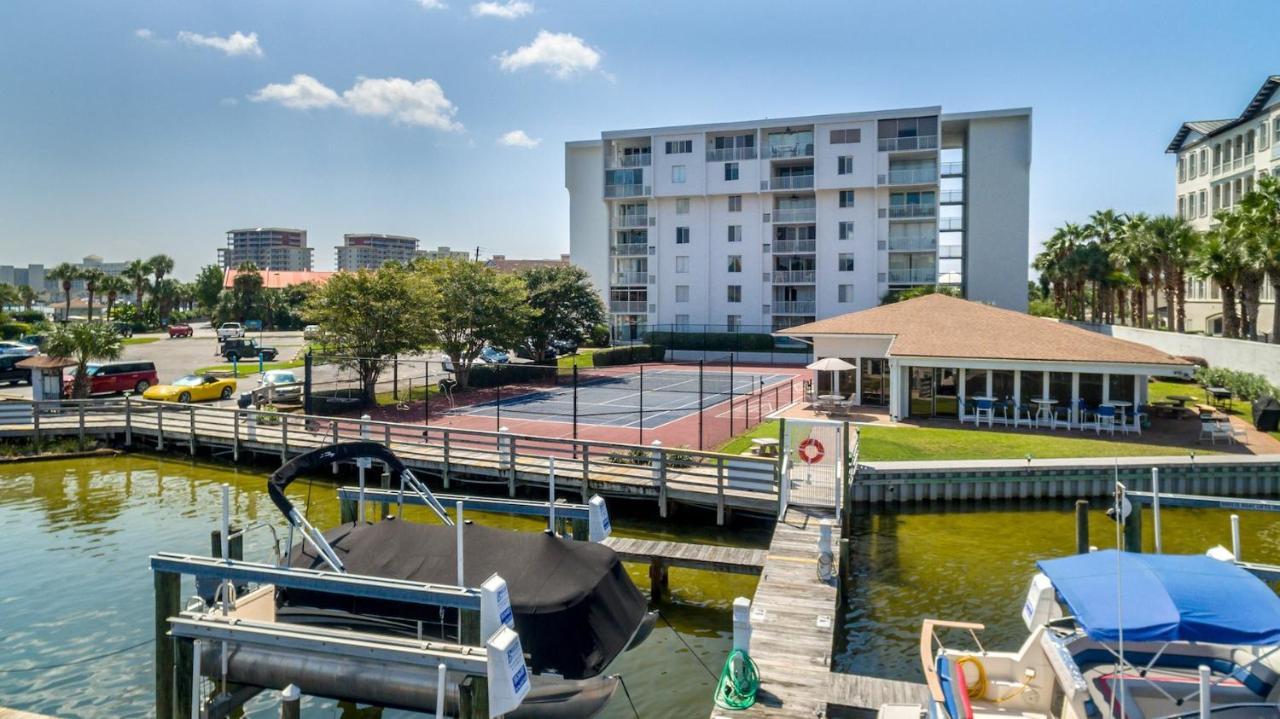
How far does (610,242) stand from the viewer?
234 feet

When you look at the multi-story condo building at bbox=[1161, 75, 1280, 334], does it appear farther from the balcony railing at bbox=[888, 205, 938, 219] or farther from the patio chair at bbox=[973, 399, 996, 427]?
the patio chair at bbox=[973, 399, 996, 427]

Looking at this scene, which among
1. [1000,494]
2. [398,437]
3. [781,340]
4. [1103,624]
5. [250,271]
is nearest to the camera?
[1103,624]

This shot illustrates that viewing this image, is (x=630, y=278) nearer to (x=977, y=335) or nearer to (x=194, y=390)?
(x=194, y=390)

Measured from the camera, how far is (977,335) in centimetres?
3156

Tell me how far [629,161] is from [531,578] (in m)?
62.4

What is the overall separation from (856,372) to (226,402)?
27875mm

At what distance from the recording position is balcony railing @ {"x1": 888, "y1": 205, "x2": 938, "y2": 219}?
62.7 metres

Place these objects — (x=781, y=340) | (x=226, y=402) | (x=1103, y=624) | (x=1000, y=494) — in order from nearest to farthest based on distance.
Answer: (x=1103, y=624) < (x=1000, y=494) < (x=226, y=402) < (x=781, y=340)

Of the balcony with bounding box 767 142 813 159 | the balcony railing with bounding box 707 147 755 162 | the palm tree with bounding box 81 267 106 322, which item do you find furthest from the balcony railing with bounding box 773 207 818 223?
the palm tree with bounding box 81 267 106 322

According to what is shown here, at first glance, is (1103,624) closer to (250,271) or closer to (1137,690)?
(1137,690)

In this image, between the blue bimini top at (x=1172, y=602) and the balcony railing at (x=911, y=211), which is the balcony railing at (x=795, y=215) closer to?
the balcony railing at (x=911, y=211)

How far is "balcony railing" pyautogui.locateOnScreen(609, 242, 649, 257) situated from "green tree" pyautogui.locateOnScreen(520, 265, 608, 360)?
1563 cm

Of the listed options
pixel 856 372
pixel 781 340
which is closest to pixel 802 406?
pixel 856 372

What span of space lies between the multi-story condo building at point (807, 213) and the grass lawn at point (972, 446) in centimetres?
3751
